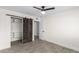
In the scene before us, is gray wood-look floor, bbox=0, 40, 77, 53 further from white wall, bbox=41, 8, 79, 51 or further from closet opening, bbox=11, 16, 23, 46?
closet opening, bbox=11, 16, 23, 46

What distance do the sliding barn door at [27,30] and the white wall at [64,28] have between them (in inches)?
54.5

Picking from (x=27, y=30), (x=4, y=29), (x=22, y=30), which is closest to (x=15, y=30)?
(x=22, y=30)

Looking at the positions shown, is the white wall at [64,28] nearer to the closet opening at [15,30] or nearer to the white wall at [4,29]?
the closet opening at [15,30]

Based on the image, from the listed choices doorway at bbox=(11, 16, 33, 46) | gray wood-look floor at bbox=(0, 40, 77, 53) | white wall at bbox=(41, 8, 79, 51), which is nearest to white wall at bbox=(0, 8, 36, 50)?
gray wood-look floor at bbox=(0, 40, 77, 53)

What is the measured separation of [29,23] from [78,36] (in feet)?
12.1

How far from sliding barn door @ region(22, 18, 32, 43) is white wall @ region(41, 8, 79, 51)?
1.38m

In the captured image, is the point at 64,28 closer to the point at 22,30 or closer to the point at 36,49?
the point at 36,49

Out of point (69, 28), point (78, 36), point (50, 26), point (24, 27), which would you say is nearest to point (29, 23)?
point (24, 27)

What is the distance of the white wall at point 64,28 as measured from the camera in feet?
12.5

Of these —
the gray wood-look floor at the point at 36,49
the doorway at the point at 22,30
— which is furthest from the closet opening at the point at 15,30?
the gray wood-look floor at the point at 36,49

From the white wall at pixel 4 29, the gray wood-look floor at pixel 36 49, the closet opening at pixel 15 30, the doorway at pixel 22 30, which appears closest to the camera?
the gray wood-look floor at pixel 36 49

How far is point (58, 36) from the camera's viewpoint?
4922mm

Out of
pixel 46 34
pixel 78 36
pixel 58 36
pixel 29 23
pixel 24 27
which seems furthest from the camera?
pixel 46 34
